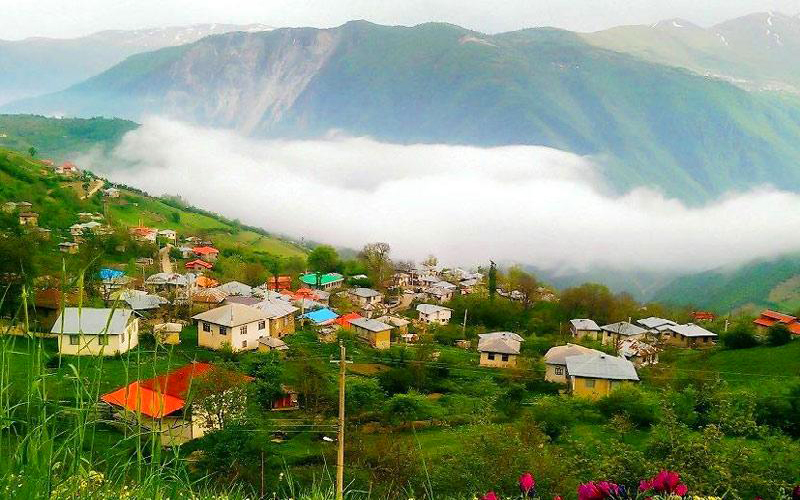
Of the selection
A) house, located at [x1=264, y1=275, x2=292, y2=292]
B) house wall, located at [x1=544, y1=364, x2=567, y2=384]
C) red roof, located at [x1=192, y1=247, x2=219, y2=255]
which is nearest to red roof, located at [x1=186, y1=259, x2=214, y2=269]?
red roof, located at [x1=192, y1=247, x2=219, y2=255]

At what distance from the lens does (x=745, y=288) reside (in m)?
71.4

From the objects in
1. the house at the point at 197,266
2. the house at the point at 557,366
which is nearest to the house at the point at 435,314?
the house at the point at 557,366

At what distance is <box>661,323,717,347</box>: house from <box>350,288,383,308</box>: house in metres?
19.0

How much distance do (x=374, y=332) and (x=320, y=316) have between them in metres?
4.56

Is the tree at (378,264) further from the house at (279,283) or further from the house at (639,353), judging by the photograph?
the house at (639,353)

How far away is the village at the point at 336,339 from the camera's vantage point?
1549 cm

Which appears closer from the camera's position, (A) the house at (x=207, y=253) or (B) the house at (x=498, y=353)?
(B) the house at (x=498, y=353)

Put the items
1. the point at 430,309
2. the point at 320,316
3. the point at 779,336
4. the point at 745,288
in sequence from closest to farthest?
the point at 779,336 → the point at 320,316 → the point at 430,309 → the point at 745,288

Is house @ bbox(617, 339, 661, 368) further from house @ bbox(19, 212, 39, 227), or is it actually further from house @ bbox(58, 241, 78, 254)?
house @ bbox(19, 212, 39, 227)

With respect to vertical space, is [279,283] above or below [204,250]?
below

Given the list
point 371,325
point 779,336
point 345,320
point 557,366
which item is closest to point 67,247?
point 345,320

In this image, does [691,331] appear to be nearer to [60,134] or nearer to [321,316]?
[321,316]

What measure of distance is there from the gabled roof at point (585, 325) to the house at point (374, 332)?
37.9ft

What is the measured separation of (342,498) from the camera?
230cm
